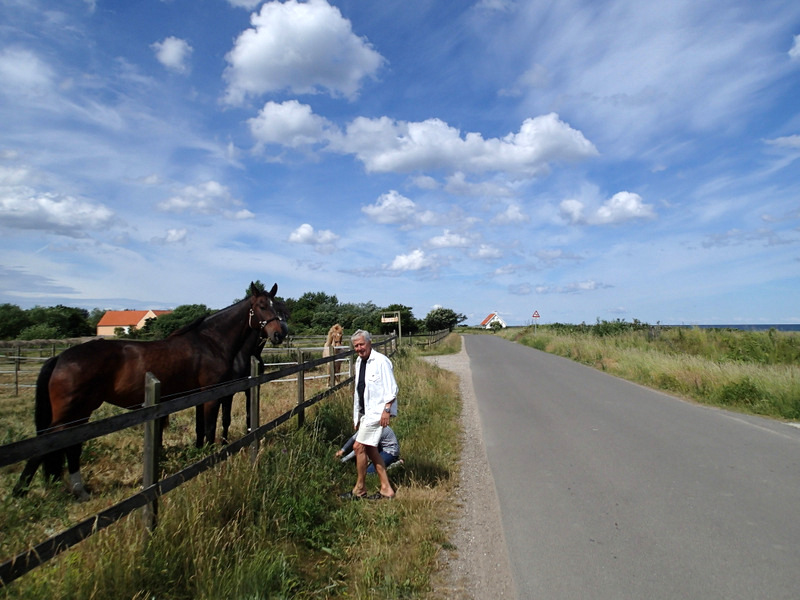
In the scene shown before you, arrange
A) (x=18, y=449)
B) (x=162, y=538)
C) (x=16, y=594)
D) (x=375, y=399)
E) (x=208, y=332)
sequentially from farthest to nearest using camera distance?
(x=208, y=332), (x=375, y=399), (x=162, y=538), (x=16, y=594), (x=18, y=449)

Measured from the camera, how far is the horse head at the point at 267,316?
6.66m

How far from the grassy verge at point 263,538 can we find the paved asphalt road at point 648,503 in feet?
2.81

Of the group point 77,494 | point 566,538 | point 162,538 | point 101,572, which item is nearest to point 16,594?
point 101,572

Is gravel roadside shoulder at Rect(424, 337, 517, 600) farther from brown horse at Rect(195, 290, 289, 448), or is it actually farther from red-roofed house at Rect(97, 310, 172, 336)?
red-roofed house at Rect(97, 310, 172, 336)

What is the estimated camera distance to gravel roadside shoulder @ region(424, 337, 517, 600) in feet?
11.0

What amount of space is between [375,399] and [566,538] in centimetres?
209

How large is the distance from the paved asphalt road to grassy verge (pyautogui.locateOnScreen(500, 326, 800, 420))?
1455 mm

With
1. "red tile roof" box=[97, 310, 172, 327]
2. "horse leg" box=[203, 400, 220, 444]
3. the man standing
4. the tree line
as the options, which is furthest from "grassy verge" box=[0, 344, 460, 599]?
"red tile roof" box=[97, 310, 172, 327]

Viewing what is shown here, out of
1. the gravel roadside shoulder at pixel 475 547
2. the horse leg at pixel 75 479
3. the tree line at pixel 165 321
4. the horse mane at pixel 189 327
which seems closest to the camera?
the gravel roadside shoulder at pixel 475 547

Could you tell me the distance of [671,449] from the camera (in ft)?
22.4

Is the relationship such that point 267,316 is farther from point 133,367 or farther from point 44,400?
point 44,400

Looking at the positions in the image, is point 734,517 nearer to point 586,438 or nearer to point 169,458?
point 586,438

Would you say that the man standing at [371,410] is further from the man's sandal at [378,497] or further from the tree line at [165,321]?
the tree line at [165,321]

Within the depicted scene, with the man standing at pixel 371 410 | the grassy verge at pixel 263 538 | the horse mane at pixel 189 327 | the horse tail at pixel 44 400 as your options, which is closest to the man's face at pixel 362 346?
the man standing at pixel 371 410
